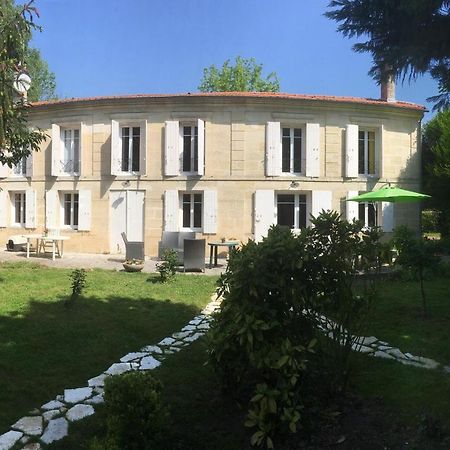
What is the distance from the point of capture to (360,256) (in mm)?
3768

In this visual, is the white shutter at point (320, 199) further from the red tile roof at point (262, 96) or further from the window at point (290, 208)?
the red tile roof at point (262, 96)

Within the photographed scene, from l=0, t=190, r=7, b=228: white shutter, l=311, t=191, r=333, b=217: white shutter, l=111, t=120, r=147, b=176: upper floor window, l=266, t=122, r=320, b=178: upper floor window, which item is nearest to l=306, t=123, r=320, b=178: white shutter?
l=266, t=122, r=320, b=178: upper floor window

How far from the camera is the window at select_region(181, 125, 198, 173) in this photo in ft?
54.6

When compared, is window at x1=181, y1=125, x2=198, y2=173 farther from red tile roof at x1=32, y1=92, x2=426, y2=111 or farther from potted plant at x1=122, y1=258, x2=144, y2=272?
potted plant at x1=122, y1=258, x2=144, y2=272

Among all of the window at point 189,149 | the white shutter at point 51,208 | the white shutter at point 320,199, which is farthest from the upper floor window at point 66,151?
the white shutter at point 320,199

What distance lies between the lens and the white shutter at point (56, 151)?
683 inches

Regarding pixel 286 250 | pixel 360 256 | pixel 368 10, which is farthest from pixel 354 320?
pixel 368 10

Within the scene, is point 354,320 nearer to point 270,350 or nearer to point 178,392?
point 270,350

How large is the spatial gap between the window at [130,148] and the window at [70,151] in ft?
6.72

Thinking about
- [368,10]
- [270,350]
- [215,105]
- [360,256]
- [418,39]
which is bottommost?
[270,350]

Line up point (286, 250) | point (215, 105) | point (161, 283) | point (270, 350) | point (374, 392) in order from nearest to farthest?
1. point (270, 350)
2. point (286, 250)
3. point (374, 392)
4. point (161, 283)
5. point (215, 105)

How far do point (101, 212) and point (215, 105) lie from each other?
601cm

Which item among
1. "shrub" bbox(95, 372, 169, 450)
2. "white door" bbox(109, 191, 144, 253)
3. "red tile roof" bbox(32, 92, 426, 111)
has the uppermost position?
"red tile roof" bbox(32, 92, 426, 111)

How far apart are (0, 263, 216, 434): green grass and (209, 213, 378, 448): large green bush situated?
1.75 metres
